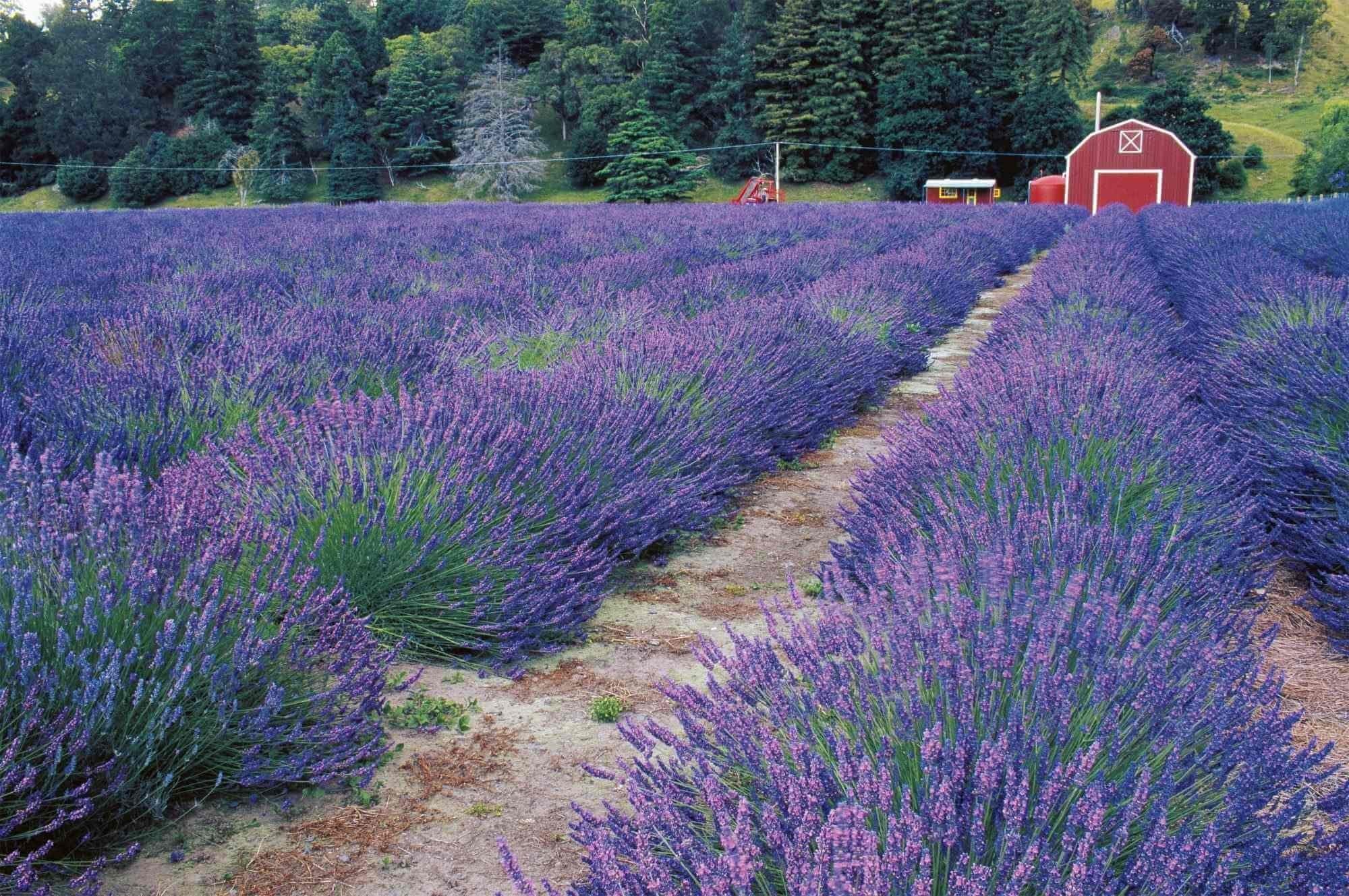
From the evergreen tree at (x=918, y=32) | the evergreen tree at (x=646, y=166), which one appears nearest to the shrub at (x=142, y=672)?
the evergreen tree at (x=646, y=166)

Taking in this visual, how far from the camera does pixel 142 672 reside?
1851 millimetres

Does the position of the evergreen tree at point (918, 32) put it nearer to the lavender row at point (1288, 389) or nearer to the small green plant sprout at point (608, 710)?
the lavender row at point (1288, 389)

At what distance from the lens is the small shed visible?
123ft

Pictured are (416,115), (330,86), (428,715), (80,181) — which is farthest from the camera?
(330,86)

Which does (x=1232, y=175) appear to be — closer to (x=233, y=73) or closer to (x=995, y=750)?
(x=995, y=750)

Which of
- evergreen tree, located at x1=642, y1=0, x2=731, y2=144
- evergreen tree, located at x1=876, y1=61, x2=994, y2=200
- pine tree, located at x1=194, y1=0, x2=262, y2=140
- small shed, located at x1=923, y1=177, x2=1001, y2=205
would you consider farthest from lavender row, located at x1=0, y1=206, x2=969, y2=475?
pine tree, located at x1=194, y1=0, x2=262, y2=140

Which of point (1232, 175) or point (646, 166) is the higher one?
point (646, 166)

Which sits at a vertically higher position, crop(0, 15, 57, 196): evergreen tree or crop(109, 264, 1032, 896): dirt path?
crop(0, 15, 57, 196): evergreen tree

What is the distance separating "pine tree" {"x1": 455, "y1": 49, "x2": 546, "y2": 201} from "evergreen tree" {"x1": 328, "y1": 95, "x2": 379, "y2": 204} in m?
4.18

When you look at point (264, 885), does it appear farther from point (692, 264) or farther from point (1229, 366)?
point (692, 264)

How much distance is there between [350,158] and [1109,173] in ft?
108

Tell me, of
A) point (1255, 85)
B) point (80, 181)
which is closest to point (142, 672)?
A: point (80, 181)

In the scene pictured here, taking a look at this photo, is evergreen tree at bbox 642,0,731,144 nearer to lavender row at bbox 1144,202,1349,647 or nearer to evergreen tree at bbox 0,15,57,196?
evergreen tree at bbox 0,15,57,196

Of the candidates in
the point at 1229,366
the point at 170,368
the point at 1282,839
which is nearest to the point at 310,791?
the point at 1282,839
